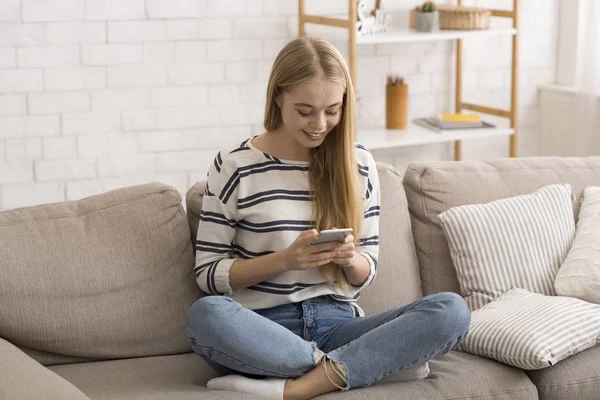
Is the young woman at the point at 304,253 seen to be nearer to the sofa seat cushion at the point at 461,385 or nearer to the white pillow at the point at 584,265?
the sofa seat cushion at the point at 461,385

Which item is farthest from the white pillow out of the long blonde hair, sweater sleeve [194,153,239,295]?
sweater sleeve [194,153,239,295]

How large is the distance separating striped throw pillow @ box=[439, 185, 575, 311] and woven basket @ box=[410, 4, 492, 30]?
1.55 m

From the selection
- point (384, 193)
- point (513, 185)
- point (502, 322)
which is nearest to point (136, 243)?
point (384, 193)

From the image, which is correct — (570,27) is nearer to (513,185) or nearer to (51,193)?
(513,185)

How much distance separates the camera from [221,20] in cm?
373

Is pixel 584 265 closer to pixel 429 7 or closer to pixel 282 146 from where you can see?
pixel 282 146

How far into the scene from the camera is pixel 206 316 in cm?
198

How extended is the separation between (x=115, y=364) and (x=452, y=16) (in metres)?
2.32

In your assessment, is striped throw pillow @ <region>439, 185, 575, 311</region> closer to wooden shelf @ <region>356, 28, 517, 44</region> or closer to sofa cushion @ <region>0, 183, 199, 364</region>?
sofa cushion @ <region>0, 183, 199, 364</region>

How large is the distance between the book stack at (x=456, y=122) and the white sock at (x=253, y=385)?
2198 mm

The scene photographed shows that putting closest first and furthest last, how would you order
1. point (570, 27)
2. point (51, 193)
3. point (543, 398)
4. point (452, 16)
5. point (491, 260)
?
point (543, 398)
point (491, 260)
point (51, 193)
point (452, 16)
point (570, 27)

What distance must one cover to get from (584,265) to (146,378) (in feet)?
3.75

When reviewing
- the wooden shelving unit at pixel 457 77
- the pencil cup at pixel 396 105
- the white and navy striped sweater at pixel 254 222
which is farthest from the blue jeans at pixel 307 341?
the pencil cup at pixel 396 105

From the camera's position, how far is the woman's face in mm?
2117
